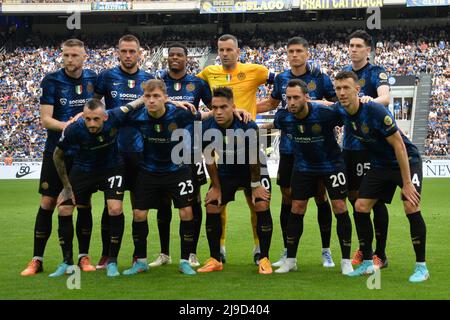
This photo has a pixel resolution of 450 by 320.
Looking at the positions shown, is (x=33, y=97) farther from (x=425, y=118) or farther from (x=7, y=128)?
(x=425, y=118)

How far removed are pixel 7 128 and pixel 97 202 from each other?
62.4 feet

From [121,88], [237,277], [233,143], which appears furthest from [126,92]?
[237,277]

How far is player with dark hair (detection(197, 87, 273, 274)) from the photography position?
859 centimetres

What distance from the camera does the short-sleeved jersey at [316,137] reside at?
27.5 ft

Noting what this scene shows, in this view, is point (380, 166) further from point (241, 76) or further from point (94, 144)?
point (94, 144)

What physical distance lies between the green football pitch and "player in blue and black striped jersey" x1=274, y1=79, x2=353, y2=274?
0.42 m

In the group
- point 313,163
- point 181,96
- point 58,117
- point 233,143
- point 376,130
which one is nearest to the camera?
point 376,130

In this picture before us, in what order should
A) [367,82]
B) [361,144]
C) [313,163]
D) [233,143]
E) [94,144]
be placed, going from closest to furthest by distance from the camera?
1. [94,144]
2. [313,163]
3. [233,143]
4. [361,144]
5. [367,82]

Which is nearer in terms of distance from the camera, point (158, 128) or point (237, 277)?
point (237, 277)

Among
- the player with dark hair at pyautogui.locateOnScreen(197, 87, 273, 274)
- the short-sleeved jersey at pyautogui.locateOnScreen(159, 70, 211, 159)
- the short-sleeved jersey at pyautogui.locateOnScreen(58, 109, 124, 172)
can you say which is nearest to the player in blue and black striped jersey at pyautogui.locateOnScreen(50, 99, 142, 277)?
the short-sleeved jersey at pyautogui.locateOnScreen(58, 109, 124, 172)

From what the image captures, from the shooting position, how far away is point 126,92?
30.1ft

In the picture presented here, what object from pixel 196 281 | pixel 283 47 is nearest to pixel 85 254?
Answer: pixel 196 281

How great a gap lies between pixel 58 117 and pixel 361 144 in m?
3.60

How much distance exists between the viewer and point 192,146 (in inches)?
344
